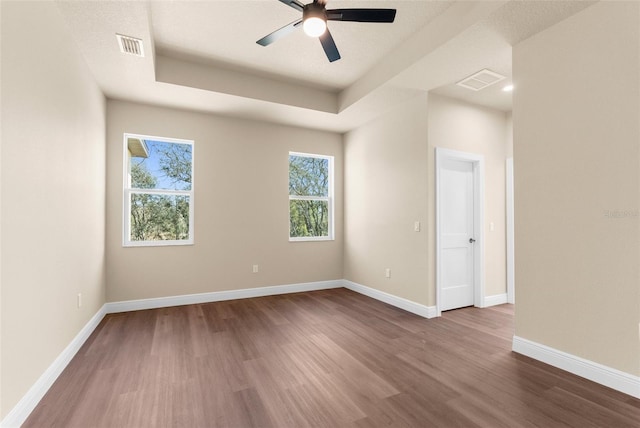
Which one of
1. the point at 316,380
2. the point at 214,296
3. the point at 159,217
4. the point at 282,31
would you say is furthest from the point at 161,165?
the point at 316,380

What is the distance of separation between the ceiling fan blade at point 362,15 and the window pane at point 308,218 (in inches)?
129

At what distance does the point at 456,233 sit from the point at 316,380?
2.83 meters

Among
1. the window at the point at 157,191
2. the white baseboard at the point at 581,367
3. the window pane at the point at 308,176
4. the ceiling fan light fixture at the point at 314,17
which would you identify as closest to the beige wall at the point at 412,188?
the window pane at the point at 308,176

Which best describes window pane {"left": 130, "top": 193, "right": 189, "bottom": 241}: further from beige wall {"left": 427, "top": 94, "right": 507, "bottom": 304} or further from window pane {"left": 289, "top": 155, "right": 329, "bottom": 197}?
beige wall {"left": 427, "top": 94, "right": 507, "bottom": 304}

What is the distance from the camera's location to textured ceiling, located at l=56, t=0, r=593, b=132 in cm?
245

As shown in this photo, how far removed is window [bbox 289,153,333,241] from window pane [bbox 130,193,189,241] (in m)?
1.68

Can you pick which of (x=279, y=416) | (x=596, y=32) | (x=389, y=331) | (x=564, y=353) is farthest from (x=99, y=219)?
(x=596, y=32)

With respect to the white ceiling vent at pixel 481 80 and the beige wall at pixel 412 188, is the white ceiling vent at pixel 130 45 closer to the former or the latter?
the beige wall at pixel 412 188

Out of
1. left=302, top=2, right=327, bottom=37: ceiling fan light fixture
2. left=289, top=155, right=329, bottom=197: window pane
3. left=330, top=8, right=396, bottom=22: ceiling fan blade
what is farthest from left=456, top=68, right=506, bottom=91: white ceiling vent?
left=289, top=155, right=329, bottom=197: window pane

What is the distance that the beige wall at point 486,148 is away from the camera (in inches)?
147

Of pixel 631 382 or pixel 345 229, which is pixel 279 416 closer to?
pixel 631 382

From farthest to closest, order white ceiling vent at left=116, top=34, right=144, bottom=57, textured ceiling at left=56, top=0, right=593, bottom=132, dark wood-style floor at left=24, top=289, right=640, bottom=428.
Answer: white ceiling vent at left=116, top=34, right=144, bottom=57 → textured ceiling at left=56, top=0, right=593, bottom=132 → dark wood-style floor at left=24, top=289, right=640, bottom=428

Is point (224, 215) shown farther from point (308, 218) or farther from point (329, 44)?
point (329, 44)

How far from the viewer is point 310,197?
5281 mm
